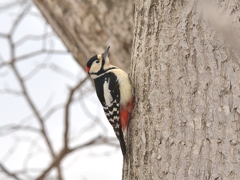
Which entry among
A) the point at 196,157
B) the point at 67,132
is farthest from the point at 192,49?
the point at 67,132

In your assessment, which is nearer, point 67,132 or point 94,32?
point 94,32

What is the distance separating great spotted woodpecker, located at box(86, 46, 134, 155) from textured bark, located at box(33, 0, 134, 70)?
0.55m

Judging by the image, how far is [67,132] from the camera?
18.2ft

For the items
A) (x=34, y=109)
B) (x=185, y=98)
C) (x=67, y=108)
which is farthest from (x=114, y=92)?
(x=34, y=109)

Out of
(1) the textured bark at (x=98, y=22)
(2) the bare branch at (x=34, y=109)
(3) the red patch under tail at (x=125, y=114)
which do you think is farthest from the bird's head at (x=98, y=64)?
(2) the bare branch at (x=34, y=109)

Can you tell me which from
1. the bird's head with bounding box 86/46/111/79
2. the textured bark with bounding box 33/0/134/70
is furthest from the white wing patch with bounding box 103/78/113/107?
the textured bark with bounding box 33/0/134/70

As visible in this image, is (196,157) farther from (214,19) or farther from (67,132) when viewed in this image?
(67,132)

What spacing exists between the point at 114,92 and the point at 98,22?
100 centimetres

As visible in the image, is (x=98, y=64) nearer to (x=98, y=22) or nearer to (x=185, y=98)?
(x=98, y=22)

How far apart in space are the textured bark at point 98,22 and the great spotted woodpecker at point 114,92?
550 mm

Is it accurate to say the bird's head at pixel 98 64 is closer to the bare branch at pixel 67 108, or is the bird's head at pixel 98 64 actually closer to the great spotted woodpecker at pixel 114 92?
the great spotted woodpecker at pixel 114 92

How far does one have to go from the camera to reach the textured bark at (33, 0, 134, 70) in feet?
12.7

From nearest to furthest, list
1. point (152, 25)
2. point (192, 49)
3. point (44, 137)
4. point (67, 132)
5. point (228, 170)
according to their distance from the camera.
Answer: point (228, 170)
point (192, 49)
point (152, 25)
point (67, 132)
point (44, 137)

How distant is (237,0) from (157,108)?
657 millimetres
